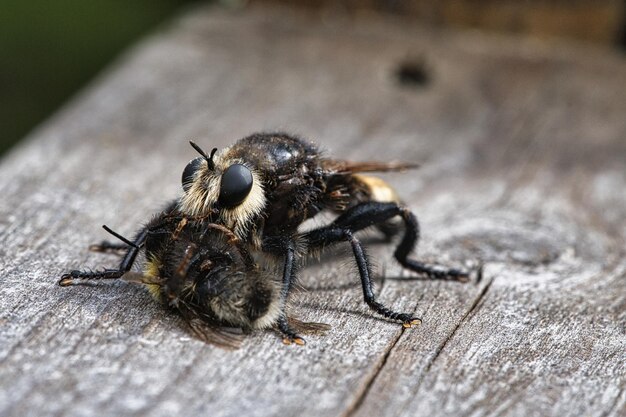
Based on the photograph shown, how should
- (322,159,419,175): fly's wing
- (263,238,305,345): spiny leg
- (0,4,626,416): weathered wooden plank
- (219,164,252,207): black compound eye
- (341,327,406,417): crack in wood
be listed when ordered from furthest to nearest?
(322,159,419,175): fly's wing → (219,164,252,207): black compound eye → (263,238,305,345): spiny leg → (0,4,626,416): weathered wooden plank → (341,327,406,417): crack in wood

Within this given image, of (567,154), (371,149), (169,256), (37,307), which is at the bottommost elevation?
(37,307)

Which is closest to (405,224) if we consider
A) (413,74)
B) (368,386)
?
(368,386)

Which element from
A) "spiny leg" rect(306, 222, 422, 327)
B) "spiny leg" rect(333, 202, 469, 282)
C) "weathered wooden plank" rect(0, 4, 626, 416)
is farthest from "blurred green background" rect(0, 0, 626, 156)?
"spiny leg" rect(306, 222, 422, 327)

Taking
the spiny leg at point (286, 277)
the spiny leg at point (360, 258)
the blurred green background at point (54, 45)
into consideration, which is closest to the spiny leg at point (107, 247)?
the spiny leg at point (286, 277)

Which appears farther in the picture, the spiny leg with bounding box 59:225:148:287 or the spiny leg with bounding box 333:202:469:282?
the spiny leg with bounding box 333:202:469:282

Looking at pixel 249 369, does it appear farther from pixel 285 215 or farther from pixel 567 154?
pixel 567 154

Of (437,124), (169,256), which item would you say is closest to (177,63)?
(437,124)

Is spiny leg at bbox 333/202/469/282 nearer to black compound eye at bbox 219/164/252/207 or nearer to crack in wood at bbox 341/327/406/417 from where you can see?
black compound eye at bbox 219/164/252/207

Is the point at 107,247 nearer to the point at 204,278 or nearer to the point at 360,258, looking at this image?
the point at 204,278
